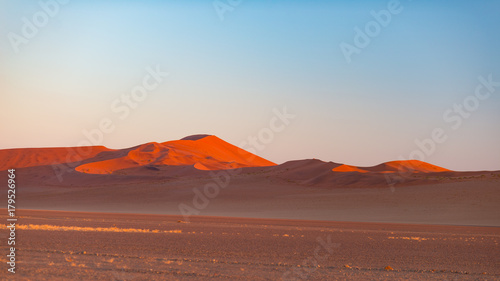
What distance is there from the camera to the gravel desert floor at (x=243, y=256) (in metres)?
10.9

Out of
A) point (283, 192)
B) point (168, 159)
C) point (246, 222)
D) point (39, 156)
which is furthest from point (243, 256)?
point (39, 156)

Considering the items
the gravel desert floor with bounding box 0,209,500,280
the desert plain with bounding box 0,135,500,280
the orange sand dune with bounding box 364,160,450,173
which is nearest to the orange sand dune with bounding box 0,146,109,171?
the desert plain with bounding box 0,135,500,280

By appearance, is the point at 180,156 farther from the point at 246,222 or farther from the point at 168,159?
the point at 246,222

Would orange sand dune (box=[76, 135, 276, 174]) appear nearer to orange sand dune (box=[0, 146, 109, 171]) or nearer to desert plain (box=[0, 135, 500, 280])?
desert plain (box=[0, 135, 500, 280])

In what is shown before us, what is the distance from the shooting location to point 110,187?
2201 inches

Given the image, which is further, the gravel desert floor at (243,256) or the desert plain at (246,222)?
the desert plain at (246,222)

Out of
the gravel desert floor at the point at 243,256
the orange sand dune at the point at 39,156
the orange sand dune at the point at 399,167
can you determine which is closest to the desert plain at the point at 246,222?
the gravel desert floor at the point at 243,256

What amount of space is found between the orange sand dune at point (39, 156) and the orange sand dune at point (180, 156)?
12.8m

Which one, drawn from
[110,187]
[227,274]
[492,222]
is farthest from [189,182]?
[227,274]

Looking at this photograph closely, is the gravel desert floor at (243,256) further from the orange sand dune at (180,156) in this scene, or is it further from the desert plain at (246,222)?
the orange sand dune at (180,156)

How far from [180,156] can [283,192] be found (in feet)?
131

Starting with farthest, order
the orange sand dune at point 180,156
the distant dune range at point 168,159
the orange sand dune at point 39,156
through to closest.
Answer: the orange sand dune at point 39,156, the orange sand dune at point 180,156, the distant dune range at point 168,159

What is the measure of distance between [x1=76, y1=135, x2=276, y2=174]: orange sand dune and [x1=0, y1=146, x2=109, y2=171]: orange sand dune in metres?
12.8

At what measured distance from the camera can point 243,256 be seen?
13875 millimetres
